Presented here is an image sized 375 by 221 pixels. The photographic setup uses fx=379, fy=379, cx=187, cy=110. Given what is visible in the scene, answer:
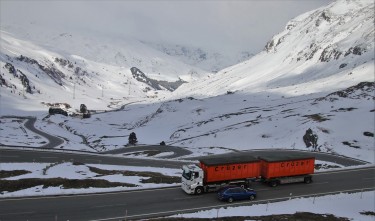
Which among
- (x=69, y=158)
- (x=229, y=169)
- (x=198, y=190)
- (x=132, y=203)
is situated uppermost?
(x=229, y=169)

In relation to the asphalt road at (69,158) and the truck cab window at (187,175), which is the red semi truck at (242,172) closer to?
the truck cab window at (187,175)

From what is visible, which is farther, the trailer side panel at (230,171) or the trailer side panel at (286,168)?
the trailer side panel at (286,168)

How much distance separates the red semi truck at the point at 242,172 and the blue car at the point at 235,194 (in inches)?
94.2

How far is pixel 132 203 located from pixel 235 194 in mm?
11300

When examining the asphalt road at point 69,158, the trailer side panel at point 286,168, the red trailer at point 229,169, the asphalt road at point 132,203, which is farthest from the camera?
the asphalt road at point 69,158

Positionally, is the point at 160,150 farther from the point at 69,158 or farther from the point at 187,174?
the point at 187,174

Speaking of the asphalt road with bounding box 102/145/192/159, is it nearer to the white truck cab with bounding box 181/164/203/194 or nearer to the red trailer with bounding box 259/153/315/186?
the red trailer with bounding box 259/153/315/186

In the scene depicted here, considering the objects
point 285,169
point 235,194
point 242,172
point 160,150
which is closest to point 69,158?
point 160,150

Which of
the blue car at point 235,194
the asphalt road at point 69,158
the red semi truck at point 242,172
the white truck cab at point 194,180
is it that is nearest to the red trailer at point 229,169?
the red semi truck at point 242,172

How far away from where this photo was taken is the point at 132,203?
4078cm

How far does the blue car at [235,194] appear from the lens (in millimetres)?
41575

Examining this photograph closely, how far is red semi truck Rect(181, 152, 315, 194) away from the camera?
43688 millimetres

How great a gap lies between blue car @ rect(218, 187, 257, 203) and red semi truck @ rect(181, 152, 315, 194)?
7.85 ft

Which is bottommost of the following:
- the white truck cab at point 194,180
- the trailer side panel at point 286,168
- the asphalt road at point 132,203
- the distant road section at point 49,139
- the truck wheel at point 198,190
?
the distant road section at point 49,139
